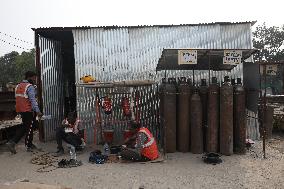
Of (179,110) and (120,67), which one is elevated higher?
(120,67)

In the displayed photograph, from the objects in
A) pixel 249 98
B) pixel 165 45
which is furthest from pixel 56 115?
pixel 249 98

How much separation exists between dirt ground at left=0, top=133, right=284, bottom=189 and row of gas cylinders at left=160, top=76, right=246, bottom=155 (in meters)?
0.35

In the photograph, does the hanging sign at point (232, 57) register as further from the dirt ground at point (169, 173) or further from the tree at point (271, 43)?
the tree at point (271, 43)

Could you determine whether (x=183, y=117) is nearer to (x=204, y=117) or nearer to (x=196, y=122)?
(x=196, y=122)

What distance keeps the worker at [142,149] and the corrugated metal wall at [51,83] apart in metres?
4.58

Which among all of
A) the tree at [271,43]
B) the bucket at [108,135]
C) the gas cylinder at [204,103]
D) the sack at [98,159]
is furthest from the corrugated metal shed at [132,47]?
the tree at [271,43]

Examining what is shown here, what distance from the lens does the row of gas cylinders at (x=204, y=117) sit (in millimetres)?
7949

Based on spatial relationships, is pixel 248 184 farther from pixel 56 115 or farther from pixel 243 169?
pixel 56 115

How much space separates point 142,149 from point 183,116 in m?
1.59

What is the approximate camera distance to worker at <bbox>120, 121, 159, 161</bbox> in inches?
285

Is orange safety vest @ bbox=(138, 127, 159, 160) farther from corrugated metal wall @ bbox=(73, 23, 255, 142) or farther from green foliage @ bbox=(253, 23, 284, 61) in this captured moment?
green foliage @ bbox=(253, 23, 284, 61)

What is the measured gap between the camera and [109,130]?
9477 mm

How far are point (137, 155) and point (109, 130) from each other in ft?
7.52

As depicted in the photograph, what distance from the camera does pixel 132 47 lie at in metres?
10.2
